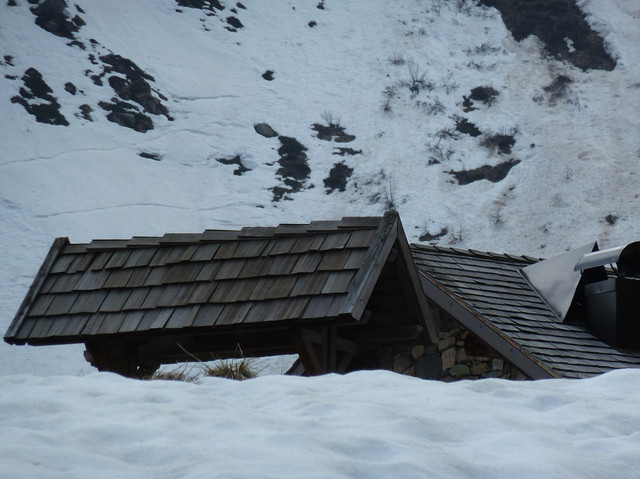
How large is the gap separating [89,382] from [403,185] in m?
35.4

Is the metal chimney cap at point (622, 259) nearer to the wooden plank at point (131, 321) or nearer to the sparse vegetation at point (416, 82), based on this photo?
the wooden plank at point (131, 321)

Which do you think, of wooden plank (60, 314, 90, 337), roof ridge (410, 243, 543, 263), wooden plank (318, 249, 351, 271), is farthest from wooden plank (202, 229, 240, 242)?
roof ridge (410, 243, 543, 263)

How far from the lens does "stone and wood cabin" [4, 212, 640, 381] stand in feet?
25.5

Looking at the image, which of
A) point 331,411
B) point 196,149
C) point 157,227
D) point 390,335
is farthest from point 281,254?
point 196,149

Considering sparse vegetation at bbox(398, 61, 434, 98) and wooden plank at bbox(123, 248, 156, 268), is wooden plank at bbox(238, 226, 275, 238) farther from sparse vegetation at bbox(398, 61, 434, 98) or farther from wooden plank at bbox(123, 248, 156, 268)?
sparse vegetation at bbox(398, 61, 434, 98)

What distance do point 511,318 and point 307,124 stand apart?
34.8 metres

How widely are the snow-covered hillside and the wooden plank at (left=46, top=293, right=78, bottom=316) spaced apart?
68.1 ft

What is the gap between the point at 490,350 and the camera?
10.7 metres

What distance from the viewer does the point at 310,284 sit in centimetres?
776

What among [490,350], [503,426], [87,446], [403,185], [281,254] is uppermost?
[503,426]

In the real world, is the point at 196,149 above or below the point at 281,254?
below

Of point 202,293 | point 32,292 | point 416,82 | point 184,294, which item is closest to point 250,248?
point 202,293

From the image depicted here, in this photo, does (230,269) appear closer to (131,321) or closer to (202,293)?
(202,293)

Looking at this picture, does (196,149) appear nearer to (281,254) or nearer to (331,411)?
(281,254)
